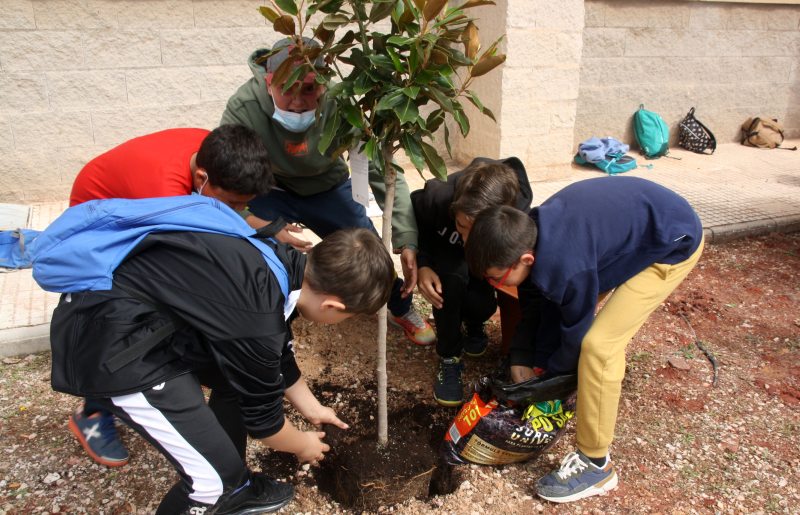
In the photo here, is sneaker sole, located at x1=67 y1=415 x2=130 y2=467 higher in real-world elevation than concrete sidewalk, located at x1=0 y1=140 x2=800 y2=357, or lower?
higher

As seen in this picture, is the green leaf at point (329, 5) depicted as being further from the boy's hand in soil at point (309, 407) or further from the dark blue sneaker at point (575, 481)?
the dark blue sneaker at point (575, 481)

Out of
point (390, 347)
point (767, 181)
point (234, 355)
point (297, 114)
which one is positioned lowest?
point (767, 181)

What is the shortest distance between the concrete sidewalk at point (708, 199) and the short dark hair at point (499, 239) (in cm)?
229

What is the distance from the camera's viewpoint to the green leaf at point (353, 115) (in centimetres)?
199

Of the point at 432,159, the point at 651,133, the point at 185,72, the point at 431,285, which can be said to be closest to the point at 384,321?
the point at 431,285

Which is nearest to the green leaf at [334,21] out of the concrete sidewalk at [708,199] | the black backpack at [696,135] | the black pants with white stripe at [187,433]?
the black pants with white stripe at [187,433]

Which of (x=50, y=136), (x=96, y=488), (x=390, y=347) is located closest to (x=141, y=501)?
(x=96, y=488)

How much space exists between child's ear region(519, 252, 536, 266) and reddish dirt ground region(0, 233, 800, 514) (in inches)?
33.5

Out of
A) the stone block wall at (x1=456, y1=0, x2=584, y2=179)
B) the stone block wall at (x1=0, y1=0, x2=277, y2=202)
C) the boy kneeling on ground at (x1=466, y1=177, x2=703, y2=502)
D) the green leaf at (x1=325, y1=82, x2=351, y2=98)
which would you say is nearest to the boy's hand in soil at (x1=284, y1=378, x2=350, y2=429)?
the boy kneeling on ground at (x1=466, y1=177, x2=703, y2=502)

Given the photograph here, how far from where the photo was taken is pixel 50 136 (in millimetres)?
4805

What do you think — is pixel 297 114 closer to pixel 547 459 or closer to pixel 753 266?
pixel 547 459

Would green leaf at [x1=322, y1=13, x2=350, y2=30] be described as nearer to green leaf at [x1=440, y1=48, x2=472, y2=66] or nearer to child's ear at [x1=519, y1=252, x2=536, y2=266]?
green leaf at [x1=440, y1=48, x2=472, y2=66]

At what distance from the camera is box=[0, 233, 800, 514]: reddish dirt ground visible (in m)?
2.33

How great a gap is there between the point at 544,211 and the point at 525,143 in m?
3.55
